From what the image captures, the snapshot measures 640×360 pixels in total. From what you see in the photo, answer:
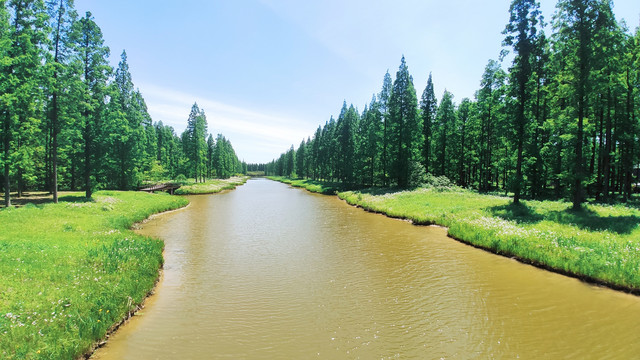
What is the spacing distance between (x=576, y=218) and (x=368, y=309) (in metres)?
16.1

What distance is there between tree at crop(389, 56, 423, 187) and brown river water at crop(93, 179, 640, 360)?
1102 inches

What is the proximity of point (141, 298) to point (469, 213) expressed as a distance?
22235 mm

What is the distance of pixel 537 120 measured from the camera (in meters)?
31.1

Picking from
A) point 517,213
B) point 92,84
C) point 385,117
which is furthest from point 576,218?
point 92,84

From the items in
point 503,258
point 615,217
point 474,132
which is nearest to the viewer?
point 503,258

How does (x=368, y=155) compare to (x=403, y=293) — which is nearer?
(x=403, y=293)

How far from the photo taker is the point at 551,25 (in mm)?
20359

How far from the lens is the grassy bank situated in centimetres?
625

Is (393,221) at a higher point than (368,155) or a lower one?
lower

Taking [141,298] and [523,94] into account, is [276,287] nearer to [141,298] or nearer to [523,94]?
[141,298]

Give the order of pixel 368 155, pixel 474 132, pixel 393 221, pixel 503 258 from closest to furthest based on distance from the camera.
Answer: pixel 503 258 → pixel 393 221 → pixel 474 132 → pixel 368 155

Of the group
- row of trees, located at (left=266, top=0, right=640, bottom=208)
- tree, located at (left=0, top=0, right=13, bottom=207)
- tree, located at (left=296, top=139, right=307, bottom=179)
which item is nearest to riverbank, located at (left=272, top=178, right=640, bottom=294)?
row of trees, located at (left=266, top=0, right=640, bottom=208)

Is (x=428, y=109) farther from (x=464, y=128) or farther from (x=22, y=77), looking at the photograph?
(x=22, y=77)

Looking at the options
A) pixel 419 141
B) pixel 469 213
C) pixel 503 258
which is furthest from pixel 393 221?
pixel 419 141
